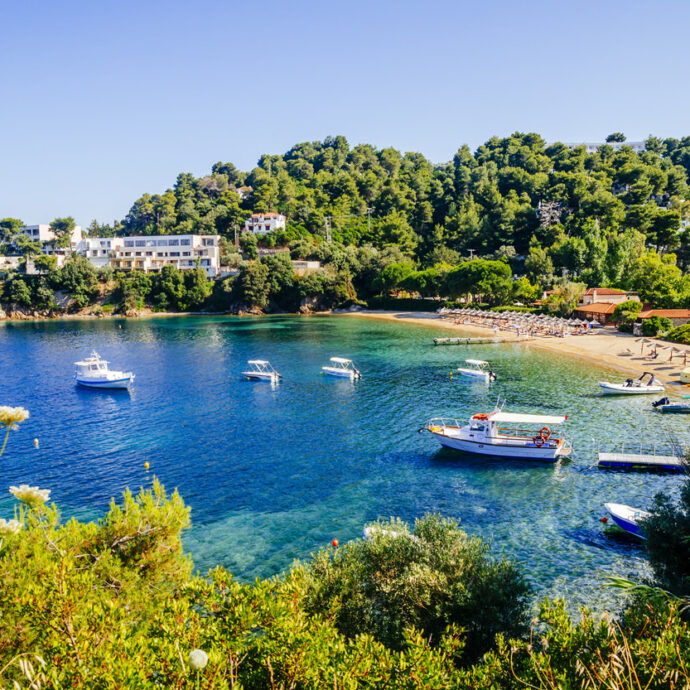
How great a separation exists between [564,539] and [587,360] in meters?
48.8

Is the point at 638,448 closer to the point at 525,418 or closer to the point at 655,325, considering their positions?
the point at 525,418

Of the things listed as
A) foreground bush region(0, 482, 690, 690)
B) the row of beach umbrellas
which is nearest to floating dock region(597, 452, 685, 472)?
foreground bush region(0, 482, 690, 690)

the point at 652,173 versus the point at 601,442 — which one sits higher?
the point at 652,173

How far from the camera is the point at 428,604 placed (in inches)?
626

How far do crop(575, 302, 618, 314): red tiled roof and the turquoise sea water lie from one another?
22.4 meters

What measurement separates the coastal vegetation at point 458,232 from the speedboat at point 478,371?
3935cm

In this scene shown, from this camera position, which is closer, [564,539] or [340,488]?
[564,539]

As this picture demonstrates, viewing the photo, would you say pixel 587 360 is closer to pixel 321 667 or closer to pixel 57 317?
pixel 321 667

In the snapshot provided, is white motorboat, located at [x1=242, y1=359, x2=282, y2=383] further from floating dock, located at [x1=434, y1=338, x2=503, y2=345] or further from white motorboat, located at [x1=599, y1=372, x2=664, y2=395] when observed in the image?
white motorboat, located at [x1=599, y1=372, x2=664, y2=395]

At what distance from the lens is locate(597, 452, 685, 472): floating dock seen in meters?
33.4

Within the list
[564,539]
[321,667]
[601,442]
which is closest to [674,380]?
[601,442]

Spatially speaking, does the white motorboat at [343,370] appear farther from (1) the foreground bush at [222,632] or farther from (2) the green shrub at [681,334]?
(2) the green shrub at [681,334]

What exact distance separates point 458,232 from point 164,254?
93.8 metres

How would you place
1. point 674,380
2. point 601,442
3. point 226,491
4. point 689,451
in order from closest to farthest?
point 689,451 < point 226,491 < point 601,442 < point 674,380
